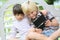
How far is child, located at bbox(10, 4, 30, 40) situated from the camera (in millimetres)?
1730

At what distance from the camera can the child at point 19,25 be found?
1.73 metres

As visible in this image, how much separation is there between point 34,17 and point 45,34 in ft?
0.49

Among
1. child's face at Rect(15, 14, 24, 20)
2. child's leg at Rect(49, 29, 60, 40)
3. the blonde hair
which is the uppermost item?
the blonde hair

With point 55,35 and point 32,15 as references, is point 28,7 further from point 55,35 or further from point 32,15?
point 55,35

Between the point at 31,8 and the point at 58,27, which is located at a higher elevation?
the point at 31,8

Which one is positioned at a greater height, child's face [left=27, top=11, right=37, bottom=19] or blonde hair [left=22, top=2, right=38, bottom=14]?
blonde hair [left=22, top=2, right=38, bottom=14]

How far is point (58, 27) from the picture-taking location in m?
1.75

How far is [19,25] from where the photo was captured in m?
1.76

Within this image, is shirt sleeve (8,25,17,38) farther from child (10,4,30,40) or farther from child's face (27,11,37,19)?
child's face (27,11,37,19)

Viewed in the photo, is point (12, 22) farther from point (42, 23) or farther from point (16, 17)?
point (42, 23)

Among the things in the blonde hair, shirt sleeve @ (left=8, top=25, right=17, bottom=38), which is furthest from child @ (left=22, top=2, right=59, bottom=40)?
shirt sleeve @ (left=8, top=25, right=17, bottom=38)

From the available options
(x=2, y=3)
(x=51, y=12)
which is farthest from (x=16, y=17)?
(x=51, y=12)

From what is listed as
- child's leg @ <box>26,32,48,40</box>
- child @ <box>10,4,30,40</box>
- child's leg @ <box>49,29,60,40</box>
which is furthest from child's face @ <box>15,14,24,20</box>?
child's leg @ <box>49,29,60,40</box>

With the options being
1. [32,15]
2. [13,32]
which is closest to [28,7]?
[32,15]
